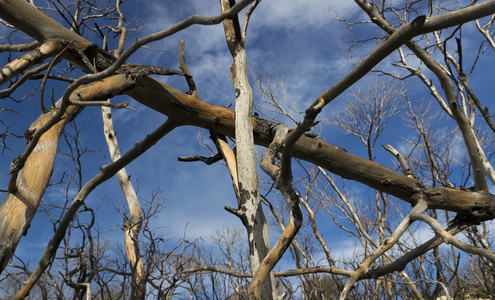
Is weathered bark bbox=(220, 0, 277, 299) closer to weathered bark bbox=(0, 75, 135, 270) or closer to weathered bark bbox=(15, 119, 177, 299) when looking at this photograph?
weathered bark bbox=(15, 119, 177, 299)

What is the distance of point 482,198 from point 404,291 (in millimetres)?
Result: 3254

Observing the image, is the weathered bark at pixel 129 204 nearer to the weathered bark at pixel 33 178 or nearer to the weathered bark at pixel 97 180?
the weathered bark at pixel 97 180

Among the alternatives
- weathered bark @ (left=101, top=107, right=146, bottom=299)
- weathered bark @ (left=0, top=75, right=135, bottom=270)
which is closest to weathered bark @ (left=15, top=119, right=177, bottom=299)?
weathered bark @ (left=0, top=75, right=135, bottom=270)

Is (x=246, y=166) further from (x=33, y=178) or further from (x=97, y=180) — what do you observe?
(x=33, y=178)

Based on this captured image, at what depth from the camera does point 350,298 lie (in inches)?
223

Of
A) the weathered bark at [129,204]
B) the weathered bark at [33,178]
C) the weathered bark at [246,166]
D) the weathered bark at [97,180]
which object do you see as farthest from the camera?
the weathered bark at [129,204]

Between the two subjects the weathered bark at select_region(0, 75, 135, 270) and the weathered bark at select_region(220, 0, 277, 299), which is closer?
the weathered bark at select_region(0, 75, 135, 270)

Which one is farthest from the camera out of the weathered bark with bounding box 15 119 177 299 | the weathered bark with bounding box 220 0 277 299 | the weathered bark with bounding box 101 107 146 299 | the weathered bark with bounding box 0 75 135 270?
the weathered bark with bounding box 101 107 146 299

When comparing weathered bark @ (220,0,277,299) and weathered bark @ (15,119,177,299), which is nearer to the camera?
weathered bark @ (220,0,277,299)

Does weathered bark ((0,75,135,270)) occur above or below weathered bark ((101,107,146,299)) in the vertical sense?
below

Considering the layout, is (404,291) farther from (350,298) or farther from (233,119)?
(233,119)

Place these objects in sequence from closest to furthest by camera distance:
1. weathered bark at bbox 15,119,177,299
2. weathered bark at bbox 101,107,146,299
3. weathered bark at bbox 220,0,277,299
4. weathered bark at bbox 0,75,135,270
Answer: weathered bark at bbox 0,75,135,270 < weathered bark at bbox 220,0,277,299 < weathered bark at bbox 15,119,177,299 < weathered bark at bbox 101,107,146,299

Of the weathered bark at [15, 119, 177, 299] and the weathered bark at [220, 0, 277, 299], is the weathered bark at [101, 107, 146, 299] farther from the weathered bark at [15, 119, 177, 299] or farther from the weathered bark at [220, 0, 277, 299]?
the weathered bark at [220, 0, 277, 299]

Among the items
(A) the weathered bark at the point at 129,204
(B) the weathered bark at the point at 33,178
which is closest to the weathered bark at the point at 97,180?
(B) the weathered bark at the point at 33,178
